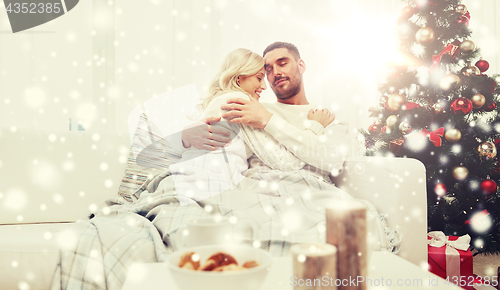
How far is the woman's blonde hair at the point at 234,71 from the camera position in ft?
4.98

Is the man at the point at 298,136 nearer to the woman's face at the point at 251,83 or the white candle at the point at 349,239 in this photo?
the woman's face at the point at 251,83

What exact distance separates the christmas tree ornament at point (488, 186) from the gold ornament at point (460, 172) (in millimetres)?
100

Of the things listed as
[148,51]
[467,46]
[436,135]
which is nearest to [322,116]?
[436,135]

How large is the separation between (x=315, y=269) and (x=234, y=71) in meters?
1.25

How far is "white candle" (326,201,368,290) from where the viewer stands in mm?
426

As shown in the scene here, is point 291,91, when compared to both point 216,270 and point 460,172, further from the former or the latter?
point 216,270

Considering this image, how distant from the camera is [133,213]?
1.04 m

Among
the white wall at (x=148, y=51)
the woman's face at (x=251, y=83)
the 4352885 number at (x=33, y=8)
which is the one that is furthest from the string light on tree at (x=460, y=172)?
the 4352885 number at (x=33, y=8)

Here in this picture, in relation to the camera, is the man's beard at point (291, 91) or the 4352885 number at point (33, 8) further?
the 4352885 number at point (33, 8)

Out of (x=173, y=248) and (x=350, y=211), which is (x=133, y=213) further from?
(x=350, y=211)

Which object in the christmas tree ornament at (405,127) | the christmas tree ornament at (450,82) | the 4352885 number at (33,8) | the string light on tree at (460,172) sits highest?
the 4352885 number at (33,8)

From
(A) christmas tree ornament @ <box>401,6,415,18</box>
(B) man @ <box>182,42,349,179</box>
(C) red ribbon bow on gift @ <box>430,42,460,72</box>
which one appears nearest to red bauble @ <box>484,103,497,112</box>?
(C) red ribbon bow on gift @ <box>430,42,460,72</box>

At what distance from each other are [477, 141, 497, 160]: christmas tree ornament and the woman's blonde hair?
1.29 metres

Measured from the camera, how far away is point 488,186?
166 cm
